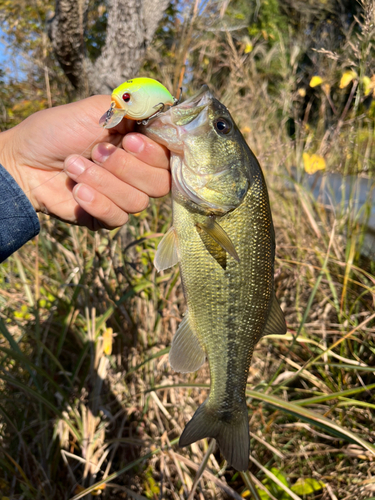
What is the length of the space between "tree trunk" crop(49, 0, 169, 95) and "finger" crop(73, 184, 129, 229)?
1.56 m

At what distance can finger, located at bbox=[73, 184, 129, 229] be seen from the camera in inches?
64.0

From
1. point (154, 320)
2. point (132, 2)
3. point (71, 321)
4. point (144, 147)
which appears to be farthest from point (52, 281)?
point (132, 2)

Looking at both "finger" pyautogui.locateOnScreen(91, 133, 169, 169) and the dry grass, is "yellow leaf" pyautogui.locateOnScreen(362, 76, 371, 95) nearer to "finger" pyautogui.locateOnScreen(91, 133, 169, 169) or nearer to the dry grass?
the dry grass

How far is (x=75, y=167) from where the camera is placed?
1604 millimetres

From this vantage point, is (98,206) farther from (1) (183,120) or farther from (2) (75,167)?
(1) (183,120)

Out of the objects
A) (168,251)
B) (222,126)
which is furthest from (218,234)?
(222,126)

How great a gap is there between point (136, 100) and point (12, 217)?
728 mm

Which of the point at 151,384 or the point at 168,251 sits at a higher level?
the point at 168,251

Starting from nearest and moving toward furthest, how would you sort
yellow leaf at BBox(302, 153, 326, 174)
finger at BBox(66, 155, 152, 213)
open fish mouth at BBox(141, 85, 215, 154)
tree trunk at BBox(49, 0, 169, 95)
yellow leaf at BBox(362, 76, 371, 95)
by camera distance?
1. open fish mouth at BBox(141, 85, 215, 154)
2. finger at BBox(66, 155, 152, 213)
3. yellow leaf at BBox(362, 76, 371, 95)
4. yellow leaf at BBox(302, 153, 326, 174)
5. tree trunk at BBox(49, 0, 169, 95)

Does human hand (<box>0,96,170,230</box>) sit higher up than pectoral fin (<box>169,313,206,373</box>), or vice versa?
human hand (<box>0,96,170,230</box>)

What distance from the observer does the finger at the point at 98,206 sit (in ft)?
5.33

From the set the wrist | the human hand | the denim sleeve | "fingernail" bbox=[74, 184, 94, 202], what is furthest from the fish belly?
the wrist

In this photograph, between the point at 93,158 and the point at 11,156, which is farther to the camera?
the point at 11,156

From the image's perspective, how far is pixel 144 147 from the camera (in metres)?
1.56
